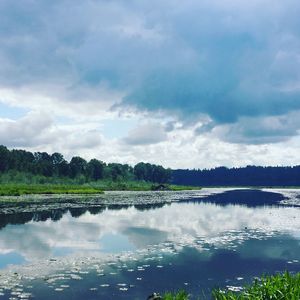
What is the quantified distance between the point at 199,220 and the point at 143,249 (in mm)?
18598

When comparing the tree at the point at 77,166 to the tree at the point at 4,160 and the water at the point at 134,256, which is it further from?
the water at the point at 134,256

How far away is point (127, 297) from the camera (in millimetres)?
14867

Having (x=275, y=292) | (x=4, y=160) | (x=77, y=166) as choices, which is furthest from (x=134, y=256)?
(x=77, y=166)

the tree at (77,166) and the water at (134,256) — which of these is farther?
the tree at (77,166)

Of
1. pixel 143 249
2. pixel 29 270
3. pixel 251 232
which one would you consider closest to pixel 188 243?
pixel 143 249

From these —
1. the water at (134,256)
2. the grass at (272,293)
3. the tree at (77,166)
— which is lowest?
the water at (134,256)

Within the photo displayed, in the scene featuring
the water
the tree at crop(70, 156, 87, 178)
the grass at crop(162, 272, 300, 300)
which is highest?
the tree at crop(70, 156, 87, 178)

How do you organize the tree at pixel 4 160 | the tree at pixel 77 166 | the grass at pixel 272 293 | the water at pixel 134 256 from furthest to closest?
the tree at pixel 77 166
the tree at pixel 4 160
the water at pixel 134 256
the grass at pixel 272 293

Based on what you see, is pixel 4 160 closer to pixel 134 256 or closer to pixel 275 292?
pixel 134 256

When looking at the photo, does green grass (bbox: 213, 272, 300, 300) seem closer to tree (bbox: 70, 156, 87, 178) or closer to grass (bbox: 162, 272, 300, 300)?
grass (bbox: 162, 272, 300, 300)

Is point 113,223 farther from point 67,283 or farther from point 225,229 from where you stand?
point 67,283

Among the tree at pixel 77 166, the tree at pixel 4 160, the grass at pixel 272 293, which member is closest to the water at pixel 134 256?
the grass at pixel 272 293

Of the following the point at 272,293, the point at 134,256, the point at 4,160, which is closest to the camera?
the point at 272,293

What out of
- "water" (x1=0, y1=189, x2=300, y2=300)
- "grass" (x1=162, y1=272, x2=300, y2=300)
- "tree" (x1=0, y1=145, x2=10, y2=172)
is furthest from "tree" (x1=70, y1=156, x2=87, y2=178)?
"grass" (x1=162, y1=272, x2=300, y2=300)
